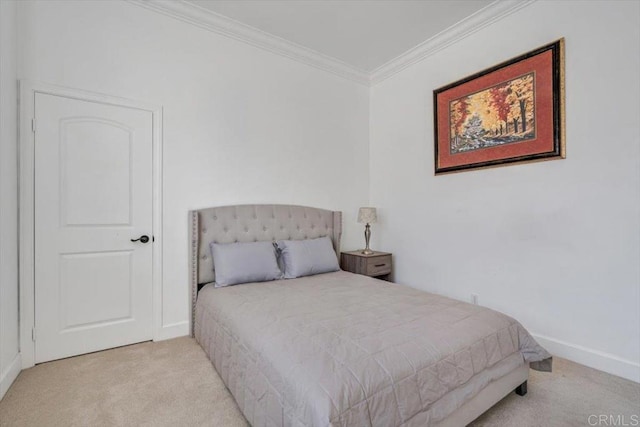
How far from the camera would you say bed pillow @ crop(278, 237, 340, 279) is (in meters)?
2.81

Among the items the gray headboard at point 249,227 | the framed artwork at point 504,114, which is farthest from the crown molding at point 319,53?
the gray headboard at point 249,227

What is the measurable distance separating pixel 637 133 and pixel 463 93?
1.36 m

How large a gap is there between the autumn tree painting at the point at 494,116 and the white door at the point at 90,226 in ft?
9.64

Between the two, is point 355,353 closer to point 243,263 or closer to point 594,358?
point 243,263

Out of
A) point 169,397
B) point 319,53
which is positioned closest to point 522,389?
point 169,397

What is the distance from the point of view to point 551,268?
233 cm

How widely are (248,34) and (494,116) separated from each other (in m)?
2.54

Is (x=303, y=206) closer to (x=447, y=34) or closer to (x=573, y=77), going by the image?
(x=447, y=34)

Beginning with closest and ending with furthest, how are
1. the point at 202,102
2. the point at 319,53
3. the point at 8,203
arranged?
the point at 8,203
the point at 202,102
the point at 319,53

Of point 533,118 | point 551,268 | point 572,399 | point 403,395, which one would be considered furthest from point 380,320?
point 533,118

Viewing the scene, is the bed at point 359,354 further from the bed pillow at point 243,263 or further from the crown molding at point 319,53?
the crown molding at point 319,53

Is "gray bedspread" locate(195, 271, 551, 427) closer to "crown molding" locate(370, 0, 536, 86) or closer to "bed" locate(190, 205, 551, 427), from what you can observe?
"bed" locate(190, 205, 551, 427)

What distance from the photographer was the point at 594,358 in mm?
2113

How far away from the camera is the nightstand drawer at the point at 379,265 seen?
11.0 ft
